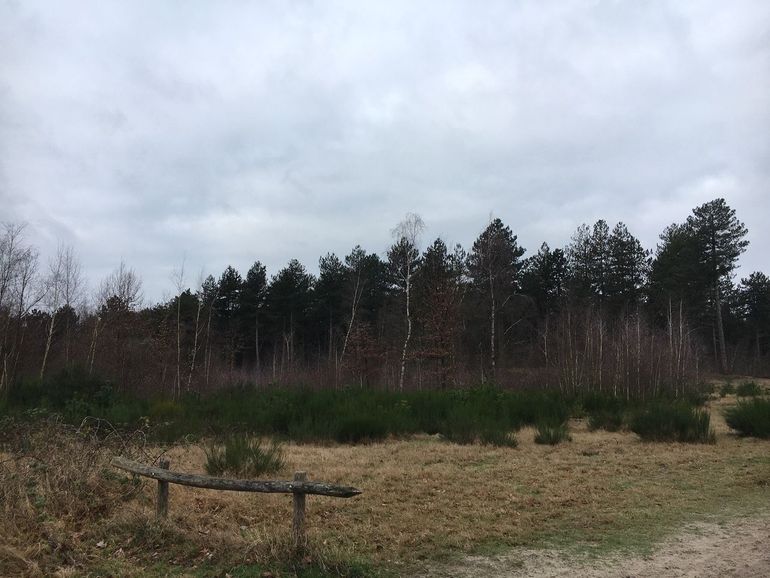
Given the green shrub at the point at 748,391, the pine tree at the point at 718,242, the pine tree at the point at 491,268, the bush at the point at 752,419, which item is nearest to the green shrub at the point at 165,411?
the bush at the point at 752,419

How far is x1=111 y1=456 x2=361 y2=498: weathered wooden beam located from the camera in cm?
535

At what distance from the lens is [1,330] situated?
24.0 m

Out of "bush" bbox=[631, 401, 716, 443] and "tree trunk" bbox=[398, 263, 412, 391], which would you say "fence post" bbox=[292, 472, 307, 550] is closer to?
"bush" bbox=[631, 401, 716, 443]

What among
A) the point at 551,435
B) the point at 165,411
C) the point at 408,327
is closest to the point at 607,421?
the point at 551,435

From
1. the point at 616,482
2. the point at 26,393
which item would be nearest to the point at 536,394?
the point at 616,482

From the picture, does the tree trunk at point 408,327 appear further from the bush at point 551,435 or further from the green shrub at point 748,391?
the green shrub at point 748,391

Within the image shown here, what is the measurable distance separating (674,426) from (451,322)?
632 inches

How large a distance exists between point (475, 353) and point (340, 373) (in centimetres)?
1159

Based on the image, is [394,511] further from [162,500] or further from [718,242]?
[718,242]

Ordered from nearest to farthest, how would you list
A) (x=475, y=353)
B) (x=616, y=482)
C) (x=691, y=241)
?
(x=616, y=482), (x=475, y=353), (x=691, y=241)

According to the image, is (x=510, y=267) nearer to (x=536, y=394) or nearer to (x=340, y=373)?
(x=340, y=373)

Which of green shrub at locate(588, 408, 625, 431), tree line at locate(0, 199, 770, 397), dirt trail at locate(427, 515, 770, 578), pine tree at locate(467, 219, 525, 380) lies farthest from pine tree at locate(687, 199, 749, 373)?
dirt trail at locate(427, 515, 770, 578)

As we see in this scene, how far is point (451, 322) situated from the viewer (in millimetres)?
29234

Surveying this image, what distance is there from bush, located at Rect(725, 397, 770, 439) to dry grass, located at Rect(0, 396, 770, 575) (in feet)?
6.70
